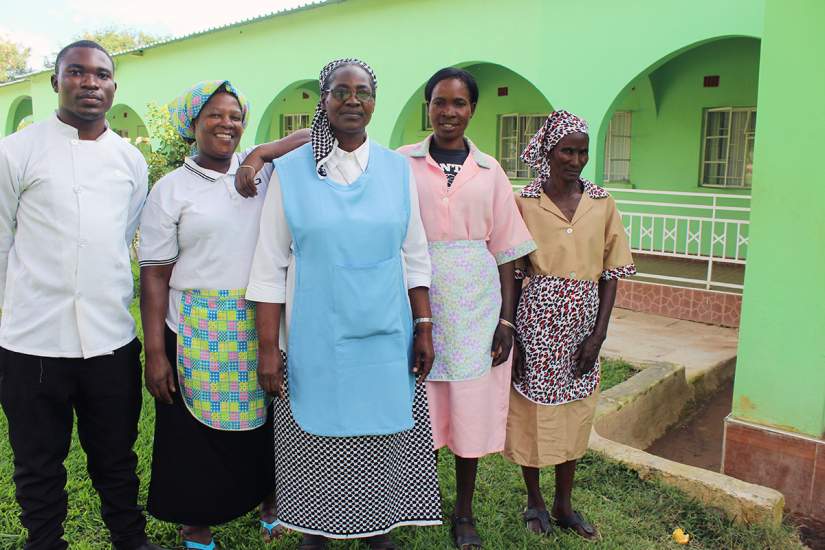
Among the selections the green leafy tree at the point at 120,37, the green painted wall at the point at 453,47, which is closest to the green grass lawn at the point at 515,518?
the green painted wall at the point at 453,47

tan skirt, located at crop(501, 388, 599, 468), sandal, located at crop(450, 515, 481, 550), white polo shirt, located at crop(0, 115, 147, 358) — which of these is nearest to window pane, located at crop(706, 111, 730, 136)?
tan skirt, located at crop(501, 388, 599, 468)

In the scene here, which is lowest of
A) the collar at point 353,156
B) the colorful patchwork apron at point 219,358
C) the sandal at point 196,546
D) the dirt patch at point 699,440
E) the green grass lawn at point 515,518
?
the dirt patch at point 699,440

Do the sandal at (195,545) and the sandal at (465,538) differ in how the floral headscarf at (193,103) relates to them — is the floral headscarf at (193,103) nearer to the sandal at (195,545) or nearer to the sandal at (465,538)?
the sandal at (195,545)

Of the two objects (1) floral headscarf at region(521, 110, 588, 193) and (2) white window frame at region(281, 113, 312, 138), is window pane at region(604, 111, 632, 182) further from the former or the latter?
(1) floral headscarf at region(521, 110, 588, 193)

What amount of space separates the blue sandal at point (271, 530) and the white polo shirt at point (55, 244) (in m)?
1.01

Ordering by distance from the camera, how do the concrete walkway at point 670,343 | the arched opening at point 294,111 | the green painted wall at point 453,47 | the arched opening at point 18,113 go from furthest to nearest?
1. the arched opening at point 18,113
2. the arched opening at point 294,111
3. the green painted wall at point 453,47
4. the concrete walkway at point 670,343

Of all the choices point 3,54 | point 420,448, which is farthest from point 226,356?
point 3,54

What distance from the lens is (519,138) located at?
11.8 metres

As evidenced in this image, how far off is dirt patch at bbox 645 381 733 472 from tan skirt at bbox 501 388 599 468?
1.95 m

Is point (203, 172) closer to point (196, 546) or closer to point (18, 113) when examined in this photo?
point (196, 546)

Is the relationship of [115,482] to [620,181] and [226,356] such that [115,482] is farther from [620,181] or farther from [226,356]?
[620,181]

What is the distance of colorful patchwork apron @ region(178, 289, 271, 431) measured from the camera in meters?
2.41

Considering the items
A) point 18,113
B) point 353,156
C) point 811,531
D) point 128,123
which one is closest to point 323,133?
point 353,156

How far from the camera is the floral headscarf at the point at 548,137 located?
276 cm
